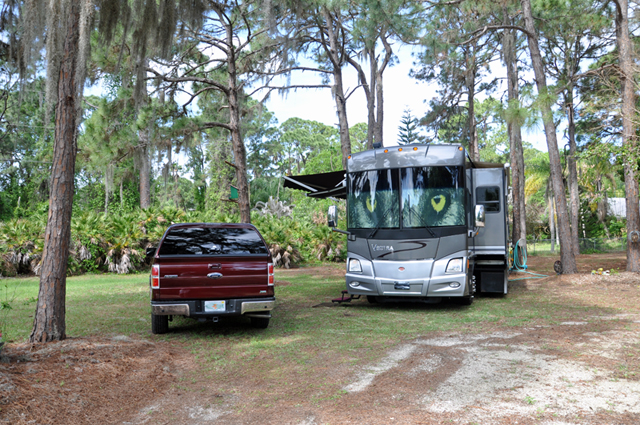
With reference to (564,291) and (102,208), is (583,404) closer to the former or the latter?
(564,291)

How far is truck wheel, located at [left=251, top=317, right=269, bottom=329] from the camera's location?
26.0 ft

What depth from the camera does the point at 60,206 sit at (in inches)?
251

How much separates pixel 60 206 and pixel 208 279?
2174mm

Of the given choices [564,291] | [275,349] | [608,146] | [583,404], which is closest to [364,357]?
[275,349]

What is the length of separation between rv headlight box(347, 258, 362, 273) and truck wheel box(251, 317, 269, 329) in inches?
97.8

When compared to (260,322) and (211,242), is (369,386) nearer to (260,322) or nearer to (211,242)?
(260,322)

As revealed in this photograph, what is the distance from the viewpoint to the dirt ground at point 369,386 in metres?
4.12

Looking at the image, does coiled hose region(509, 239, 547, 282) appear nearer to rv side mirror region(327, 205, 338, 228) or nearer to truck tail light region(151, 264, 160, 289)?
rv side mirror region(327, 205, 338, 228)

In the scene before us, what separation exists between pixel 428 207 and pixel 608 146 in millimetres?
6859

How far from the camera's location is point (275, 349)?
6609 millimetres

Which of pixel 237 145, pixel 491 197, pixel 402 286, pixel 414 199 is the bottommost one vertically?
pixel 402 286

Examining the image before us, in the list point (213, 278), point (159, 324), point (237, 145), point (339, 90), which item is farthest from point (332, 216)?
point (339, 90)

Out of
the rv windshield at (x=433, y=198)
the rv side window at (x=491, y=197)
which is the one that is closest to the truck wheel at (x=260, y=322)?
the rv windshield at (x=433, y=198)

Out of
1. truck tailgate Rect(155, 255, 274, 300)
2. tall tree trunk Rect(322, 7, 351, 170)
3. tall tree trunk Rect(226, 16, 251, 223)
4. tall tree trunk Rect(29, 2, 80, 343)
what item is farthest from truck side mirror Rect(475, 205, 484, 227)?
tall tree trunk Rect(322, 7, 351, 170)
